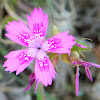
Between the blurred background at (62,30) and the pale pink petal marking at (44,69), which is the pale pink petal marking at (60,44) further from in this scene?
the blurred background at (62,30)

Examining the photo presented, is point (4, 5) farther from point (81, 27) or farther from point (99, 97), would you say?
point (99, 97)

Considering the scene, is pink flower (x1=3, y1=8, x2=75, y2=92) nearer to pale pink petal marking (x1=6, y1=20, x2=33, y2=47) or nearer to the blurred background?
pale pink petal marking (x1=6, y1=20, x2=33, y2=47)

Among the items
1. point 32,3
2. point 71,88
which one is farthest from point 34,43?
point 71,88

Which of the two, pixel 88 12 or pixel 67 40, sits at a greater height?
pixel 88 12

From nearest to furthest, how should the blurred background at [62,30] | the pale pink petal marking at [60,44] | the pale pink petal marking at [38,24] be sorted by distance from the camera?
the pale pink petal marking at [60,44]
the pale pink petal marking at [38,24]
the blurred background at [62,30]

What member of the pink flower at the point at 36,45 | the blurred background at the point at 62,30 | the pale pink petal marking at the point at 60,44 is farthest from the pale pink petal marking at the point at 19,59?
the blurred background at the point at 62,30

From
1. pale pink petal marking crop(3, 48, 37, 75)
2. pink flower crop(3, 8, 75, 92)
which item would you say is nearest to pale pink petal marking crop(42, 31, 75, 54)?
pink flower crop(3, 8, 75, 92)
